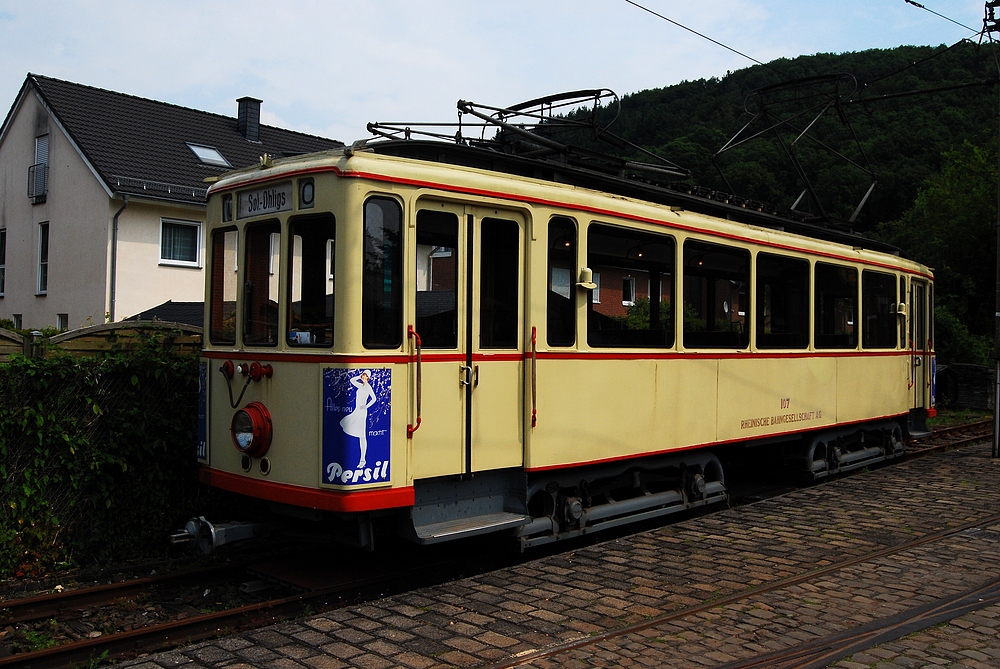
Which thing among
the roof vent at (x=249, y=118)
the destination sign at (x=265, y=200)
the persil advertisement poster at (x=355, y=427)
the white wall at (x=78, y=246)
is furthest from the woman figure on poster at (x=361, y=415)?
the roof vent at (x=249, y=118)

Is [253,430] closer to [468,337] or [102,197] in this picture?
[468,337]

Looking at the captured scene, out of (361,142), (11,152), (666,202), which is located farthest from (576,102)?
(11,152)

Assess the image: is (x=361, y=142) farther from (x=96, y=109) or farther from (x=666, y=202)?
(x=96, y=109)

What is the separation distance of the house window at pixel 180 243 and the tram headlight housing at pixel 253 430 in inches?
635

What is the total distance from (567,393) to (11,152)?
2442cm

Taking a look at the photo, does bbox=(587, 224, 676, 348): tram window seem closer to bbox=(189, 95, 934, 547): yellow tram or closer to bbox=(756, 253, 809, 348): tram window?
bbox=(189, 95, 934, 547): yellow tram

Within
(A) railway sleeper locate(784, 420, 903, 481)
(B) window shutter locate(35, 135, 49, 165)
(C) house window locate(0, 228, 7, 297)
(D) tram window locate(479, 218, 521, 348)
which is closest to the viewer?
(D) tram window locate(479, 218, 521, 348)

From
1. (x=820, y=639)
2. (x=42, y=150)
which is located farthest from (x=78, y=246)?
(x=820, y=639)

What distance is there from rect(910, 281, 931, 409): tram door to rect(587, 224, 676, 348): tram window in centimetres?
690

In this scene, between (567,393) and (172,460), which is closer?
(567,393)

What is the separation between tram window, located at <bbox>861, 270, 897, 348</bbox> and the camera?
11.7m

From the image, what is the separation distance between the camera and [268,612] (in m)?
5.79

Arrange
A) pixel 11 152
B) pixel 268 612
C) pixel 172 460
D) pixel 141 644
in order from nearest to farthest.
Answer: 1. pixel 141 644
2. pixel 268 612
3. pixel 172 460
4. pixel 11 152

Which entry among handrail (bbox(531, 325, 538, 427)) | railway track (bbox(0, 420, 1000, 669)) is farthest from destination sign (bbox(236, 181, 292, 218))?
railway track (bbox(0, 420, 1000, 669))
